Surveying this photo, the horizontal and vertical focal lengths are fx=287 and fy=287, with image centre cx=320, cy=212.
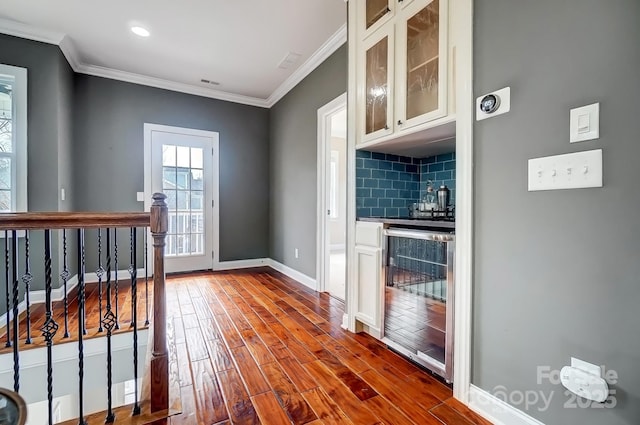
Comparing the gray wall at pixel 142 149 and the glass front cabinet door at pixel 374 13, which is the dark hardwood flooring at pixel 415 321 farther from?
the gray wall at pixel 142 149

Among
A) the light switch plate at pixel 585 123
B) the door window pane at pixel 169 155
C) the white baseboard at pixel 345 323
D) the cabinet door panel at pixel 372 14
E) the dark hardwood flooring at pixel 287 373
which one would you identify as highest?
the cabinet door panel at pixel 372 14

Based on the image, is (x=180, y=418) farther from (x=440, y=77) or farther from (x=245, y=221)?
(x=245, y=221)

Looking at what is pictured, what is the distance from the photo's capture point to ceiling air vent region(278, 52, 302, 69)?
3.34m

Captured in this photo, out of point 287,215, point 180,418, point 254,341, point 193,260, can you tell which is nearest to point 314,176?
point 287,215

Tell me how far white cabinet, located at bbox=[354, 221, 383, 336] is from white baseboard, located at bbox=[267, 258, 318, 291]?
50.8 inches

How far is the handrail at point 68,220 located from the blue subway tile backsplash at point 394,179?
1522 millimetres

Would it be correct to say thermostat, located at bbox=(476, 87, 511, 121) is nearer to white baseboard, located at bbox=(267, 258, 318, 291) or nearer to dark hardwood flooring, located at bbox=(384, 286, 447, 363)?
dark hardwood flooring, located at bbox=(384, 286, 447, 363)

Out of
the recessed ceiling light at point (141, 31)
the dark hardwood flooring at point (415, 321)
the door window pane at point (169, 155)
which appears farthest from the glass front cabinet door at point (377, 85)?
the door window pane at point (169, 155)

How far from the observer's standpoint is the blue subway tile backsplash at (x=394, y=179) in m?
2.31

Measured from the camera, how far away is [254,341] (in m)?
2.13

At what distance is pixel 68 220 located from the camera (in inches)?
49.3

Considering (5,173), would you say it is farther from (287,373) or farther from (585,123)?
(585,123)

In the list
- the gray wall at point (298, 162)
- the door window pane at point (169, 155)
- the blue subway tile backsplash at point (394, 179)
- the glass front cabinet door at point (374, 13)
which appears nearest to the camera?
the glass front cabinet door at point (374, 13)

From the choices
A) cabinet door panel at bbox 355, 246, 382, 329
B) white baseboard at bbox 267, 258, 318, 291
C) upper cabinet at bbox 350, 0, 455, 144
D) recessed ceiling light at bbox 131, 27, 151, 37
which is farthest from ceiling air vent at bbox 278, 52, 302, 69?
white baseboard at bbox 267, 258, 318, 291
